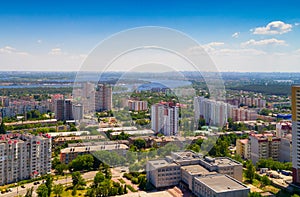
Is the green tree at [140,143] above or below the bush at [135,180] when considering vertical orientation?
above

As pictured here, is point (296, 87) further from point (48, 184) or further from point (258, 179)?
point (48, 184)

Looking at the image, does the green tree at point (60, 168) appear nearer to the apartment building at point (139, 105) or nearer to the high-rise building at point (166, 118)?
the high-rise building at point (166, 118)

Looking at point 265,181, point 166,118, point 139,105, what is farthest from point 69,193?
point 139,105

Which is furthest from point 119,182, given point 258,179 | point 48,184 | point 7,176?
point 258,179

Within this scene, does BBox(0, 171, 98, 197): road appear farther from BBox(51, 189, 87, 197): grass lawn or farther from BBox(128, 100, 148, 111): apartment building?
BBox(128, 100, 148, 111): apartment building

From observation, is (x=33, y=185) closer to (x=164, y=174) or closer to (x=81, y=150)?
(x=81, y=150)

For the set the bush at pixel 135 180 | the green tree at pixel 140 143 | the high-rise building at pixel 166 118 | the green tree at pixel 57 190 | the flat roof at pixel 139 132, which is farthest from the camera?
the flat roof at pixel 139 132

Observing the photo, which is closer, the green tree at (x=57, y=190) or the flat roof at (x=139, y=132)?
the green tree at (x=57, y=190)

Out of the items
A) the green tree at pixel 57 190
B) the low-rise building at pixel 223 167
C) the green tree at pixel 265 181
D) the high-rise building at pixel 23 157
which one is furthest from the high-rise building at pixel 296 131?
the high-rise building at pixel 23 157
